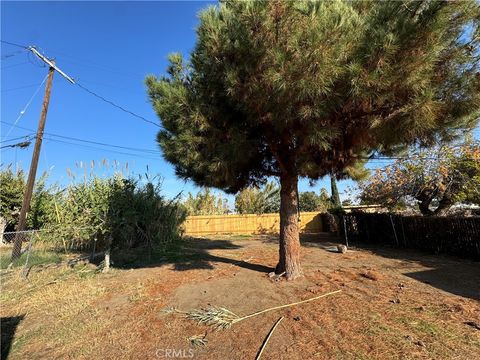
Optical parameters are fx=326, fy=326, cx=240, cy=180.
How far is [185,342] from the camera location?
4301mm

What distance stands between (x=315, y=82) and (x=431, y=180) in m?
8.12

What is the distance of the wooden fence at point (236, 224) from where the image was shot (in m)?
20.8

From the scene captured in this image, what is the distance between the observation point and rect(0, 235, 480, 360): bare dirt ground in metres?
3.85

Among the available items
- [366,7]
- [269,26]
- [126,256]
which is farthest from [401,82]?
[126,256]

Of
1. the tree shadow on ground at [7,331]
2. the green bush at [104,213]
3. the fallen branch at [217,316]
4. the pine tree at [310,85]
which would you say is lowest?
the tree shadow on ground at [7,331]

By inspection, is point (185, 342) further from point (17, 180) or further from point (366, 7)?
point (17, 180)

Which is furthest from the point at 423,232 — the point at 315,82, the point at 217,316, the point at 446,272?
the point at 217,316

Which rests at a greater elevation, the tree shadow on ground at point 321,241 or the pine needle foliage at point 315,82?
the pine needle foliage at point 315,82

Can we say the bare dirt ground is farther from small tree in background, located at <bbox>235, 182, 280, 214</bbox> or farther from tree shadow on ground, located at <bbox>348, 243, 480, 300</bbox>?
small tree in background, located at <bbox>235, 182, 280, 214</bbox>

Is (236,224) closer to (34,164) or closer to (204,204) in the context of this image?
(204,204)

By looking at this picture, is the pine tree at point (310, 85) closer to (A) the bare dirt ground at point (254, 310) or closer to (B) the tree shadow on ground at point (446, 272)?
(A) the bare dirt ground at point (254, 310)

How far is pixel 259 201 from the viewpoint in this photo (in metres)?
23.8

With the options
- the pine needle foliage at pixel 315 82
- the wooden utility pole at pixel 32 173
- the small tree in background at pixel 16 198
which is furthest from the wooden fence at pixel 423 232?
the small tree in background at pixel 16 198

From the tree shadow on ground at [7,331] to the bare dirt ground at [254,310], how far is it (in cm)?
2
